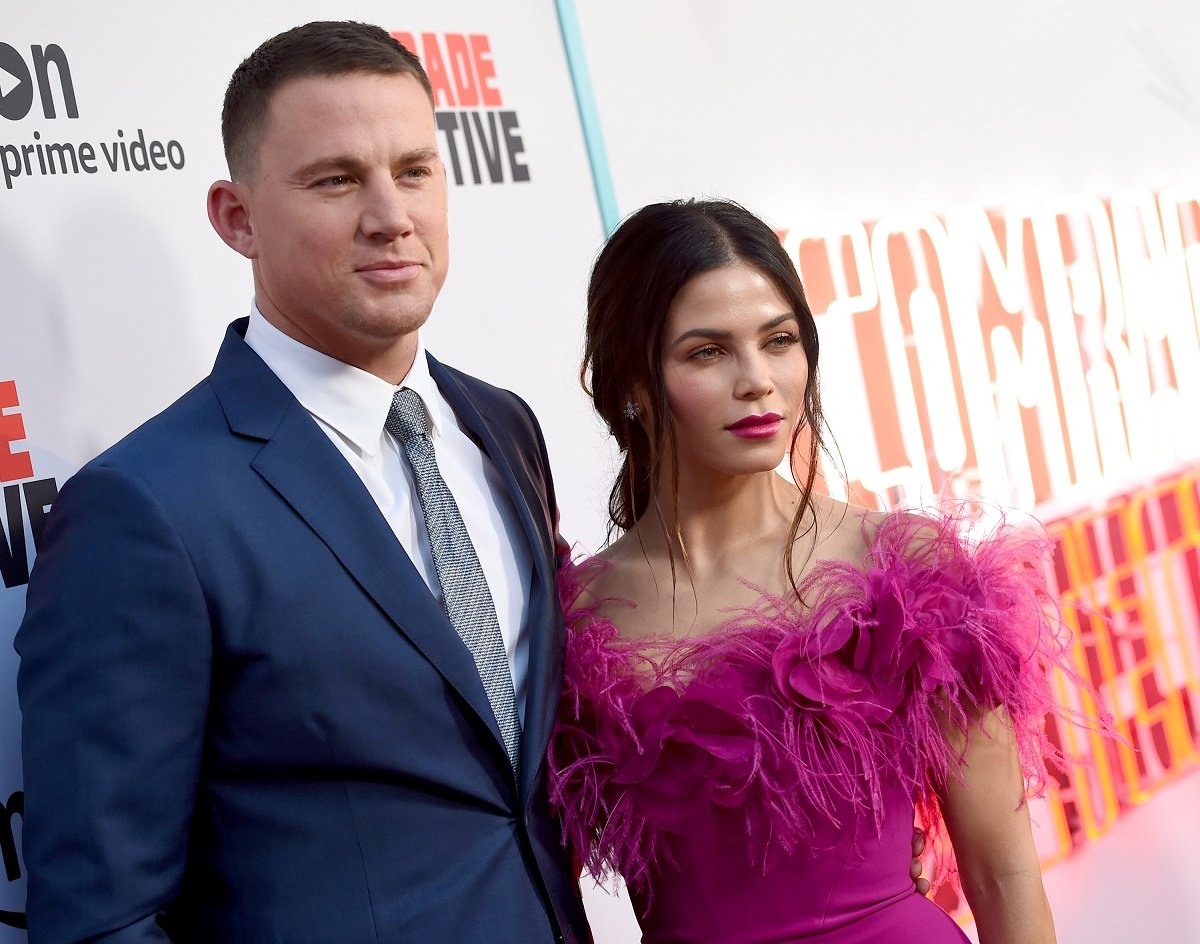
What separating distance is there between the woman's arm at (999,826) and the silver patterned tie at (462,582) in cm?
56

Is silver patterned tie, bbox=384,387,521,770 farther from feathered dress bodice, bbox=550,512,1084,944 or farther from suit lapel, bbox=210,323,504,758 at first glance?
feathered dress bodice, bbox=550,512,1084,944

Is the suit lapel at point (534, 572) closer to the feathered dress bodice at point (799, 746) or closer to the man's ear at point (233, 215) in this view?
the feathered dress bodice at point (799, 746)

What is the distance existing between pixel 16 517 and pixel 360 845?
0.62 m

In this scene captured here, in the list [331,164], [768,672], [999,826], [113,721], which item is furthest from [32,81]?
[999,826]

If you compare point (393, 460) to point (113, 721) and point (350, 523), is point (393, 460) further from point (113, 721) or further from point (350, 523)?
point (113, 721)

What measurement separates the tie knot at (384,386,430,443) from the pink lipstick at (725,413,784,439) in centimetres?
39

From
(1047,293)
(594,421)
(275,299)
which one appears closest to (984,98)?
(1047,293)

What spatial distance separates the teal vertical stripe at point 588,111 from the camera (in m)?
2.42

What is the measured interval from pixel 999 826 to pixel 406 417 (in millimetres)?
870

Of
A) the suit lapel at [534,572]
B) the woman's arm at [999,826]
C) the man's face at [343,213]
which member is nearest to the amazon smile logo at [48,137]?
the man's face at [343,213]

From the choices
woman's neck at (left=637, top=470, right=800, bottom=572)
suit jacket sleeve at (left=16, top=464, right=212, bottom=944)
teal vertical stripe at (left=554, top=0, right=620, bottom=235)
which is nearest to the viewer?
suit jacket sleeve at (left=16, top=464, right=212, bottom=944)

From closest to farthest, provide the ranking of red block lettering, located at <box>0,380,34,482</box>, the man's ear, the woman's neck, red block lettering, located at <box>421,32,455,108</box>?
the man's ear, red block lettering, located at <box>0,380,34,482</box>, the woman's neck, red block lettering, located at <box>421,32,455,108</box>

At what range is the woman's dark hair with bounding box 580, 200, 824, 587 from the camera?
1.77 m

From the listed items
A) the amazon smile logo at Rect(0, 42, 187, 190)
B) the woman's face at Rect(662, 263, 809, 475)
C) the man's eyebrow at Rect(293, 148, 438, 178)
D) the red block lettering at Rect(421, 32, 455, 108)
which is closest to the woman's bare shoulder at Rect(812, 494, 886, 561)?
the woman's face at Rect(662, 263, 809, 475)
